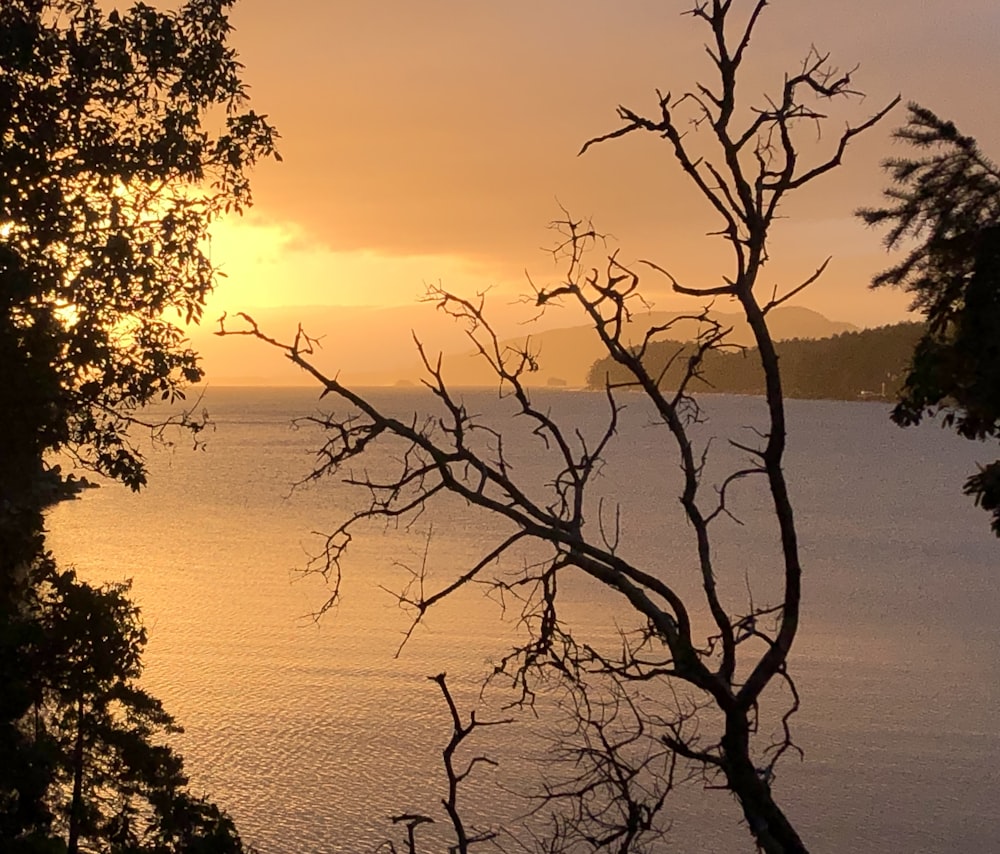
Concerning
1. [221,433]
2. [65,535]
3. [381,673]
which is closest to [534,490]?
[65,535]

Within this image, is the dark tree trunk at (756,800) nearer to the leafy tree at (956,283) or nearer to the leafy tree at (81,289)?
the leafy tree at (956,283)

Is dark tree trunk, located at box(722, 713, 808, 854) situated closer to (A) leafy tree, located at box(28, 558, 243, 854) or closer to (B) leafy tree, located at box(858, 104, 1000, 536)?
(B) leafy tree, located at box(858, 104, 1000, 536)

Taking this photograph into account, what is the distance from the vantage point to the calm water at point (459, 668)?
23500 mm

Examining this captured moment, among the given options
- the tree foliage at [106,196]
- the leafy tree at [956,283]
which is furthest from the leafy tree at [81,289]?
the leafy tree at [956,283]

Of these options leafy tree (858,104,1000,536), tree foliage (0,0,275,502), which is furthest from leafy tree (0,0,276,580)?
leafy tree (858,104,1000,536)

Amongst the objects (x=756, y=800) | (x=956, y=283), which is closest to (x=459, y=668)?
(x=956, y=283)

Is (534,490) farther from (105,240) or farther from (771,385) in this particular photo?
(771,385)

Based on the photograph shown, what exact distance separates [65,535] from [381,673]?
3683 cm

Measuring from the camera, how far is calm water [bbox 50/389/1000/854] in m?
23.5

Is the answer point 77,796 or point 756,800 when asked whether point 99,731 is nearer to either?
point 77,796

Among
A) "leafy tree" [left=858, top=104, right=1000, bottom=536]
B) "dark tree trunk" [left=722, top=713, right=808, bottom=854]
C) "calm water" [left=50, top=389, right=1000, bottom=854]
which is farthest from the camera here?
"calm water" [left=50, top=389, right=1000, bottom=854]

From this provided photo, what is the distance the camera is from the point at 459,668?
30.5 m

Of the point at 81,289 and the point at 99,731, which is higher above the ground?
the point at 81,289

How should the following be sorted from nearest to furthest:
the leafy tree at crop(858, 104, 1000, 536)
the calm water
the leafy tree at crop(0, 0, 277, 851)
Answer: the leafy tree at crop(858, 104, 1000, 536)
the leafy tree at crop(0, 0, 277, 851)
the calm water
